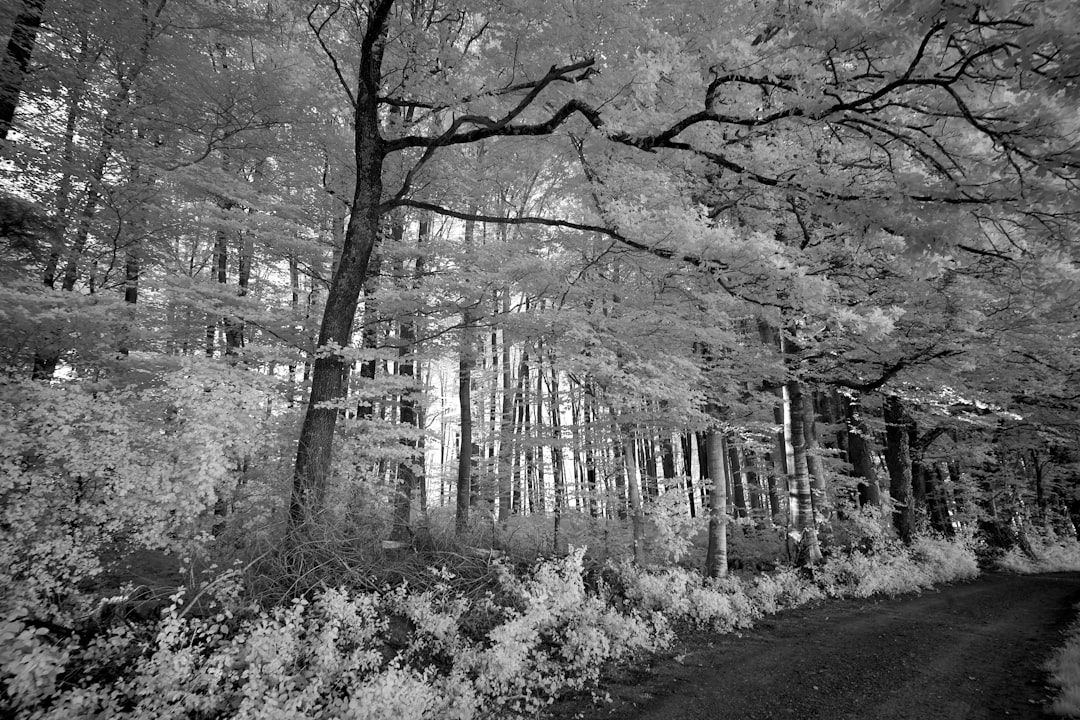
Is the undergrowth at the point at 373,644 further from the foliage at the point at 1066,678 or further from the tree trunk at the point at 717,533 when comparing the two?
the foliage at the point at 1066,678

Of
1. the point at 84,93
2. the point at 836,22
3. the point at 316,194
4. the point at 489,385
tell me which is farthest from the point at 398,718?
the point at 489,385

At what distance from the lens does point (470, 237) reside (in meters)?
12.7

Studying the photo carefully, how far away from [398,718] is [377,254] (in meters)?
8.77

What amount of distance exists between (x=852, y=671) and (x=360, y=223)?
838 centimetres

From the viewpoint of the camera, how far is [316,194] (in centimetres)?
1111

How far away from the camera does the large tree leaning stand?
18.6 ft

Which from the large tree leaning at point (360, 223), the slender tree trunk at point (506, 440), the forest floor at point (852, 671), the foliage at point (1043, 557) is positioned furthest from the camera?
the foliage at point (1043, 557)

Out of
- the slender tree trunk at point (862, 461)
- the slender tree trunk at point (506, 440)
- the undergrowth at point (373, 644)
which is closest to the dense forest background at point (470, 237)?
the undergrowth at point (373, 644)

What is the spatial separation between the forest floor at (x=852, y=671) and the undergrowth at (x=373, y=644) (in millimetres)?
506

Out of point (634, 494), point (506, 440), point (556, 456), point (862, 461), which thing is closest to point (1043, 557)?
point (862, 461)

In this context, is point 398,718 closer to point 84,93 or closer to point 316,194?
point 84,93

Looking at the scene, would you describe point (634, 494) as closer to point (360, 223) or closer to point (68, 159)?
point (360, 223)

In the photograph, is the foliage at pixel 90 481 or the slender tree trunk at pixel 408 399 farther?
the slender tree trunk at pixel 408 399

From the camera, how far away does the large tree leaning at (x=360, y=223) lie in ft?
18.6
